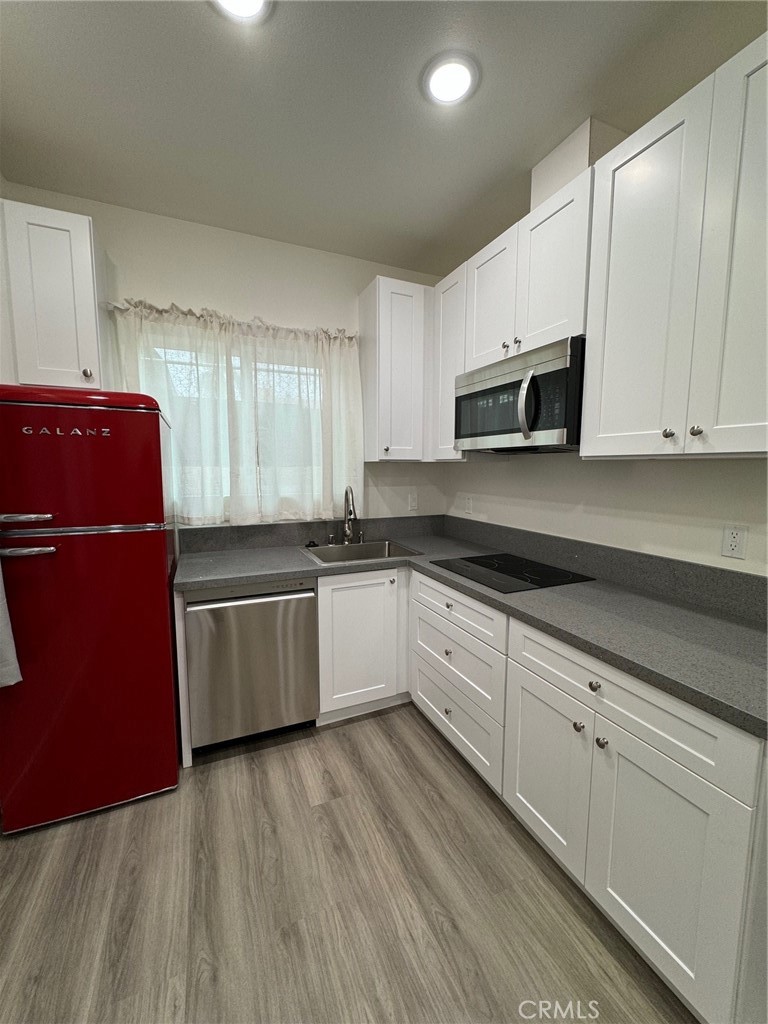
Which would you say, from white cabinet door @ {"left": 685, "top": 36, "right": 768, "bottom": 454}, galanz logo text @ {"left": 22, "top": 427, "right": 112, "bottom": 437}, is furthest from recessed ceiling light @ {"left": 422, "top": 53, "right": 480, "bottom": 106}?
galanz logo text @ {"left": 22, "top": 427, "right": 112, "bottom": 437}

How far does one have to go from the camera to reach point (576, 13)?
3.85ft

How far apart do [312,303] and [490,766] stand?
2.66 meters

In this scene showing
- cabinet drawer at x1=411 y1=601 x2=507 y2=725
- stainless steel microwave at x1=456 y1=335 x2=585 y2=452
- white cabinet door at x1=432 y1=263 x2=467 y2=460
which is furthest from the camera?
white cabinet door at x1=432 y1=263 x2=467 y2=460

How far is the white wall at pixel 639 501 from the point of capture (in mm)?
1363

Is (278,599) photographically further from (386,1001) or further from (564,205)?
(564,205)

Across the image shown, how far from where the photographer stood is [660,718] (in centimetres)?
104

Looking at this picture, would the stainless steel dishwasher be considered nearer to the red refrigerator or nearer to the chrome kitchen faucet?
the red refrigerator

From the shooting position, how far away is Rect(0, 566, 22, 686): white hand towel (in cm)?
142

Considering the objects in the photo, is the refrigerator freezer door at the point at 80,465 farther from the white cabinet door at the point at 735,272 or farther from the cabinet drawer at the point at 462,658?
the white cabinet door at the point at 735,272

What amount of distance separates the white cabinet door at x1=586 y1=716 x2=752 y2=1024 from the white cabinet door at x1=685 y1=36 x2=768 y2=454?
867mm

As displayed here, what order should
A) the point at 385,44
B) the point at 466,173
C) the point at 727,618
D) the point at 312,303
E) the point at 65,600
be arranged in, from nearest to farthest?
1. the point at 385,44
2. the point at 727,618
3. the point at 65,600
4. the point at 466,173
5. the point at 312,303

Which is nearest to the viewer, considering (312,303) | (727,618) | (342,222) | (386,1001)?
(386,1001)

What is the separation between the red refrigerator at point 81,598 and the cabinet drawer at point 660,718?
60.4 inches

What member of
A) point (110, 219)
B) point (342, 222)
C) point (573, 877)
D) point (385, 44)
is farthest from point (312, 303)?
point (573, 877)
